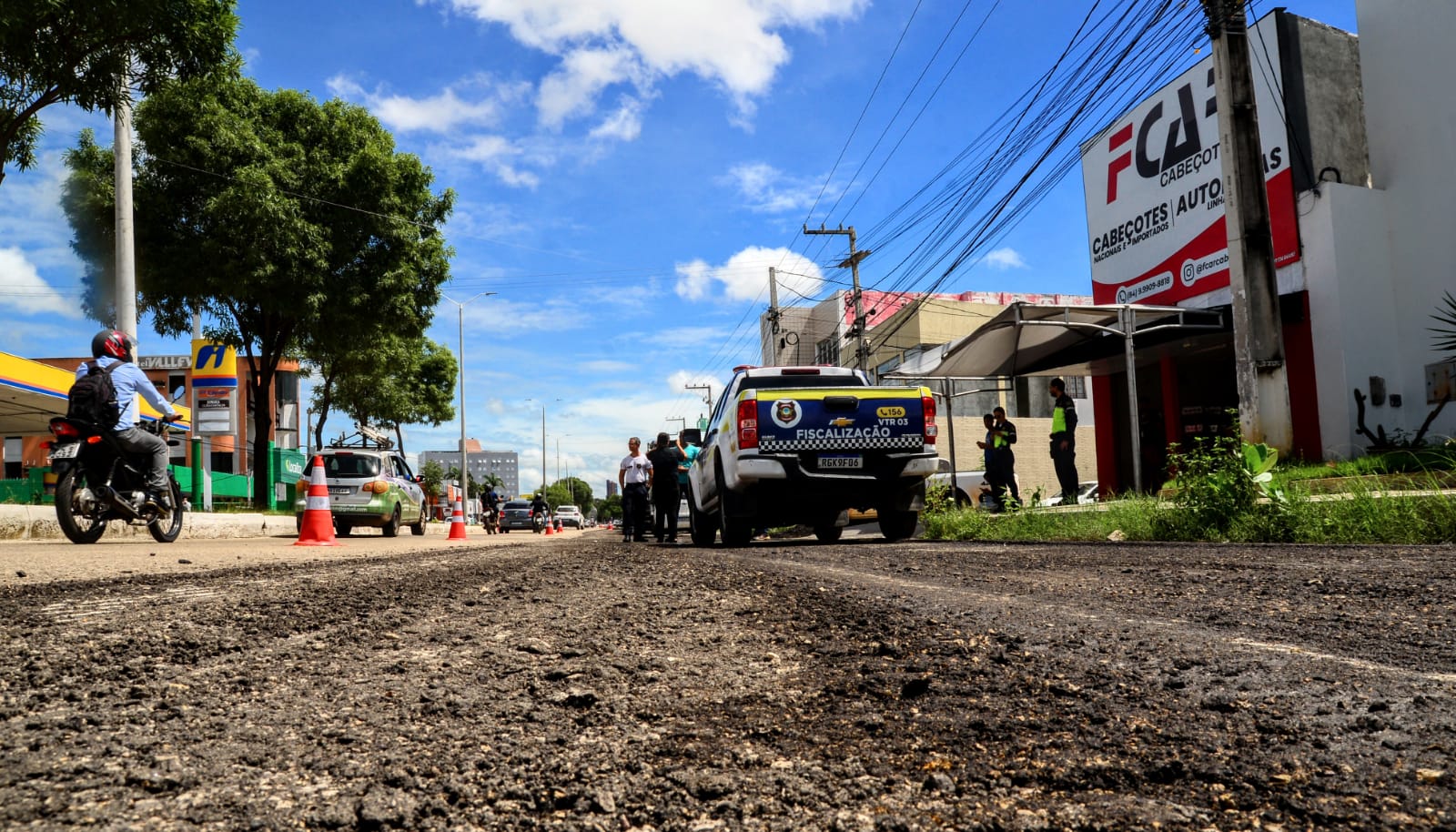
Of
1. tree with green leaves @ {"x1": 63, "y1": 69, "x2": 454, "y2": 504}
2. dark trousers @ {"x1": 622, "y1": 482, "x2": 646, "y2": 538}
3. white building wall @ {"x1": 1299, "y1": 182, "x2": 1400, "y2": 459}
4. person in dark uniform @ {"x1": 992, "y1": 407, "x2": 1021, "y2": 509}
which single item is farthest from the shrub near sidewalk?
tree with green leaves @ {"x1": 63, "y1": 69, "x2": 454, "y2": 504}

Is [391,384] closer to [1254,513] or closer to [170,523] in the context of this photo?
[170,523]

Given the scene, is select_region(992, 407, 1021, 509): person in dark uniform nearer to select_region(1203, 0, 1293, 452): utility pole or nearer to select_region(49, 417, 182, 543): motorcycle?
select_region(1203, 0, 1293, 452): utility pole

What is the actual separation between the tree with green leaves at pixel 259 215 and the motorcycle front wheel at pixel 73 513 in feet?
35.9

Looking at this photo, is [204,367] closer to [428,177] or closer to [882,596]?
[428,177]

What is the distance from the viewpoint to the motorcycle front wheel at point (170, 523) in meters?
9.79

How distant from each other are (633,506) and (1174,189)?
12005 mm

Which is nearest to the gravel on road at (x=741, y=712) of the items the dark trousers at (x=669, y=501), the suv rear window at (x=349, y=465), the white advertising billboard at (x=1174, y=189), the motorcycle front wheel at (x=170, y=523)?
the motorcycle front wheel at (x=170, y=523)

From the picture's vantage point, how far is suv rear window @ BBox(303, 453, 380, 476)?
17.2 metres

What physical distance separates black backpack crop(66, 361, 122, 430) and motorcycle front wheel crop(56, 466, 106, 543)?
55cm

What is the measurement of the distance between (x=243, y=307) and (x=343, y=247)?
2832 millimetres

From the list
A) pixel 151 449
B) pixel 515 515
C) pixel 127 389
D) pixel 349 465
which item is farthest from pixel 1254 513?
pixel 515 515

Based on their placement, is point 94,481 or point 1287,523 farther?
point 94,481

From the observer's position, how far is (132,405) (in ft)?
30.2

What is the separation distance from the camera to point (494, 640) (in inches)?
120
